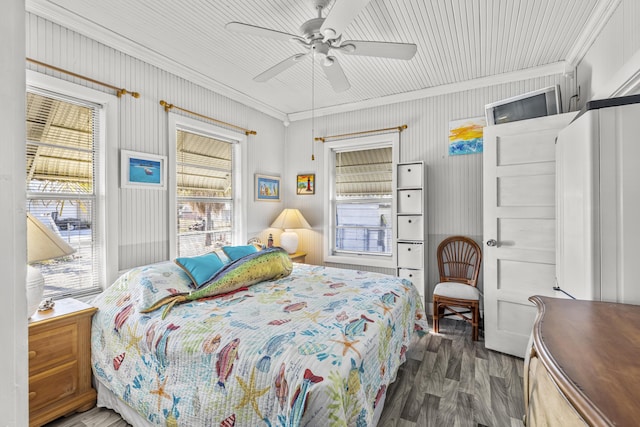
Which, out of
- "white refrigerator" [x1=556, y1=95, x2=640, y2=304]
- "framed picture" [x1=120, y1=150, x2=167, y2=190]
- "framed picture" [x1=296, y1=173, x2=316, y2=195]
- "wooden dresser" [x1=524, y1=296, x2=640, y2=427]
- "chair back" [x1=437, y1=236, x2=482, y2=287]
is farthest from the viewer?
"framed picture" [x1=296, y1=173, x2=316, y2=195]

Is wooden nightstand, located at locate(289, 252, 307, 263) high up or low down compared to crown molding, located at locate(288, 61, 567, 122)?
down

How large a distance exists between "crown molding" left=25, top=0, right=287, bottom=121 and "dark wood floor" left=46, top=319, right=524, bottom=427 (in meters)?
2.76

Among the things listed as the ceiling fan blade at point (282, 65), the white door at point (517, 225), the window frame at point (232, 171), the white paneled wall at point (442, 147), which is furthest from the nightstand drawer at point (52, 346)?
the white door at point (517, 225)

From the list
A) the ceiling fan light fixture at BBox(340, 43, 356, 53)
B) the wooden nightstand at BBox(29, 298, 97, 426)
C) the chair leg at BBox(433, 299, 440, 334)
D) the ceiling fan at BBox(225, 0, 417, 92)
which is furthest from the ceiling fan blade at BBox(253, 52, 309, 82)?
the chair leg at BBox(433, 299, 440, 334)

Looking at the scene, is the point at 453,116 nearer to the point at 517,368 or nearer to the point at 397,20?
the point at 397,20

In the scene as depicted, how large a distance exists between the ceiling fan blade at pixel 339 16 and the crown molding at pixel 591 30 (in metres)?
1.85

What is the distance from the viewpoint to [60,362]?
6.47 ft

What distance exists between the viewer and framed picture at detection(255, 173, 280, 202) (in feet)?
13.8

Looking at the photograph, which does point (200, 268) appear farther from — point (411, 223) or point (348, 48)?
point (411, 223)

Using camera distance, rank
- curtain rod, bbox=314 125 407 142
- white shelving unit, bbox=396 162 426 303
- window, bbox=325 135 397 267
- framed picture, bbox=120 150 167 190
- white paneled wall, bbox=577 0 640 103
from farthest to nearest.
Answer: window, bbox=325 135 397 267
curtain rod, bbox=314 125 407 142
white shelving unit, bbox=396 162 426 303
framed picture, bbox=120 150 167 190
white paneled wall, bbox=577 0 640 103

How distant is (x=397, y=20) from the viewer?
2369mm

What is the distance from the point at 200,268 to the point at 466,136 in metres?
3.18

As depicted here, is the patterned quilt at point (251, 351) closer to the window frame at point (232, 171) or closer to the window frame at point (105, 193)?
the window frame at point (105, 193)

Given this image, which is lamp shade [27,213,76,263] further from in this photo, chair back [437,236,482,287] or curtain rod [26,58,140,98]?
chair back [437,236,482,287]
